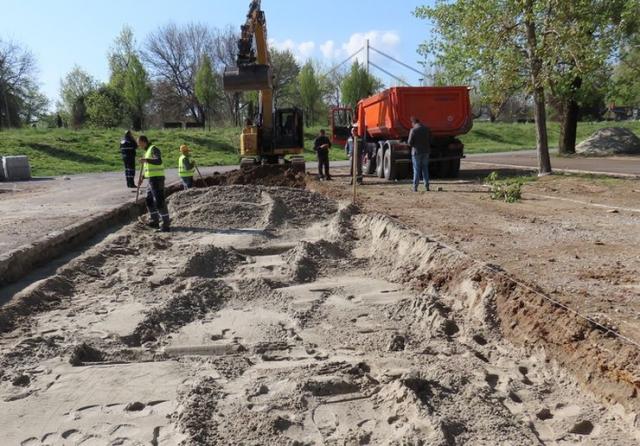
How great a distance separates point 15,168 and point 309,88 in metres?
35.2

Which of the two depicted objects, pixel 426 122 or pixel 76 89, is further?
pixel 76 89

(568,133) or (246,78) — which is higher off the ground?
(246,78)

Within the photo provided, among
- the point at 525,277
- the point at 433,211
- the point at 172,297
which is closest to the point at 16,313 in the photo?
the point at 172,297

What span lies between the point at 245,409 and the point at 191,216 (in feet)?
27.4

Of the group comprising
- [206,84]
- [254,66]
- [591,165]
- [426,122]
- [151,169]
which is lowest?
[591,165]

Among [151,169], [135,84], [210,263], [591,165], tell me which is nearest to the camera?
[210,263]

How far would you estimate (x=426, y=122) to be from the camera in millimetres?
17688

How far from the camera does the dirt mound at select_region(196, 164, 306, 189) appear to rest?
1805cm

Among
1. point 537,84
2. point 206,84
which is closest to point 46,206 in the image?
point 537,84

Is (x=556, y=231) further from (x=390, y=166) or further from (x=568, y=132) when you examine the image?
(x=568, y=132)

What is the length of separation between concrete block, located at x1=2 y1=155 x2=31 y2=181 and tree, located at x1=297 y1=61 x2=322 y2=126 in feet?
112

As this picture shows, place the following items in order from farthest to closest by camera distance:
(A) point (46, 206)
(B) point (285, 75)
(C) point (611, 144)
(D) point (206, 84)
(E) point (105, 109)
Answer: (B) point (285, 75) < (D) point (206, 84) < (E) point (105, 109) < (C) point (611, 144) < (A) point (46, 206)

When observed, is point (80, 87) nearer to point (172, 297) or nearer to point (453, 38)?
point (453, 38)

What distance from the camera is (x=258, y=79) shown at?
16125mm
